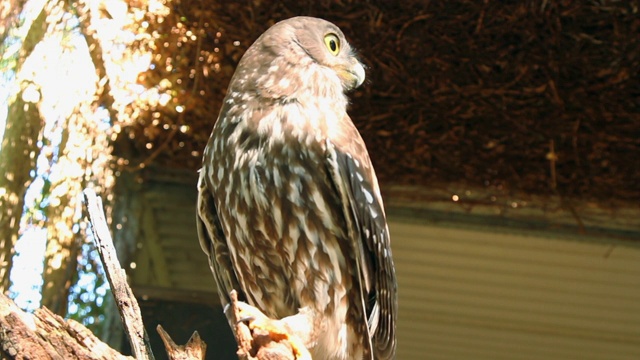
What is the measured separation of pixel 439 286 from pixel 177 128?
2431 millimetres

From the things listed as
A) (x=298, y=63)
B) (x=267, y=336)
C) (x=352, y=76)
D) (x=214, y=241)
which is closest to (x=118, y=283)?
(x=267, y=336)

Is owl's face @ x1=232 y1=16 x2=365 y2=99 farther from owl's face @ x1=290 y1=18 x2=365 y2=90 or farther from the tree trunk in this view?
the tree trunk

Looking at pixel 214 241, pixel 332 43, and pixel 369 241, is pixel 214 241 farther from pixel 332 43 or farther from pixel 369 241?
pixel 332 43

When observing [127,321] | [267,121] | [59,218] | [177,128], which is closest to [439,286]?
[177,128]

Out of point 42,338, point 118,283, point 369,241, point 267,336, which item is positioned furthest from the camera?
point 369,241

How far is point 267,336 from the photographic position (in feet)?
8.61

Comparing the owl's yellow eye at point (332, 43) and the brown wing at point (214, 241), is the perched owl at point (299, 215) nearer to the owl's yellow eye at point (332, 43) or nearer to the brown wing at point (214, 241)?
the brown wing at point (214, 241)

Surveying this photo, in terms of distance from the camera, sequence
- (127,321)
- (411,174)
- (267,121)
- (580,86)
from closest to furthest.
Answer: (127,321)
(267,121)
(580,86)
(411,174)

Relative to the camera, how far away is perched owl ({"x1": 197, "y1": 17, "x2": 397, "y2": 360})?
311cm

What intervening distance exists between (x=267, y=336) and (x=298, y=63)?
1.27 meters

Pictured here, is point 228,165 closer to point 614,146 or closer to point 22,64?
point 22,64

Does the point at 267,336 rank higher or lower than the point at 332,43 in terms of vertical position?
lower

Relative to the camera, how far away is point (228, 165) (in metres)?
3.18

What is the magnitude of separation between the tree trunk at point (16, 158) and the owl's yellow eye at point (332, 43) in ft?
4.70
